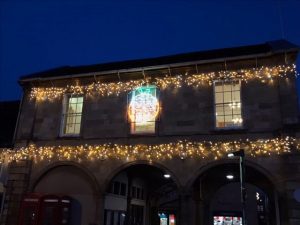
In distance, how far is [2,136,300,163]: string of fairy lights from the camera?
37.8 feet

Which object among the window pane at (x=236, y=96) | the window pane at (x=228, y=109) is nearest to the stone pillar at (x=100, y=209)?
the window pane at (x=228, y=109)

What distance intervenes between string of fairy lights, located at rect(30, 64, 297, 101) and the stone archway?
330 cm

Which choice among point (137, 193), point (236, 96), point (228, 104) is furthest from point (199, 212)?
point (236, 96)

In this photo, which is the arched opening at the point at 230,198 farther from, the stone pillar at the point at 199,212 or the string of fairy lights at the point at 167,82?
the string of fairy lights at the point at 167,82

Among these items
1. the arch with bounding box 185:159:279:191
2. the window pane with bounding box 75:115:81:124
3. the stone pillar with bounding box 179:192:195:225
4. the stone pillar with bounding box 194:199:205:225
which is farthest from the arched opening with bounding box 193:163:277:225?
the window pane with bounding box 75:115:81:124

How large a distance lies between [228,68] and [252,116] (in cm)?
212

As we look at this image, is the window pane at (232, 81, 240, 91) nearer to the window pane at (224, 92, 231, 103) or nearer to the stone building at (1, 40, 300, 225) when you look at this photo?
the stone building at (1, 40, 300, 225)

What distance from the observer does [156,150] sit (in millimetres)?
12727

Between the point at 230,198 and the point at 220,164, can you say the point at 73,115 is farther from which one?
the point at 230,198

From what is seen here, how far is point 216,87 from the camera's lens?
518 inches

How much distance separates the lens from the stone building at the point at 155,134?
11.8m

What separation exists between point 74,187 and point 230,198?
1530 cm

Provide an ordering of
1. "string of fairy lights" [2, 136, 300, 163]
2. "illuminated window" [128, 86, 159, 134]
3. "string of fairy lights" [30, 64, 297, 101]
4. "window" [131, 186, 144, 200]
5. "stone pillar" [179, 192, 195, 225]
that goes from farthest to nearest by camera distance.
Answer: "window" [131, 186, 144, 200] < "illuminated window" [128, 86, 159, 134] < "string of fairy lights" [30, 64, 297, 101] < "stone pillar" [179, 192, 195, 225] < "string of fairy lights" [2, 136, 300, 163]

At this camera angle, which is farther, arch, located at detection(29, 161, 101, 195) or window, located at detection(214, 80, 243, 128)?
arch, located at detection(29, 161, 101, 195)
